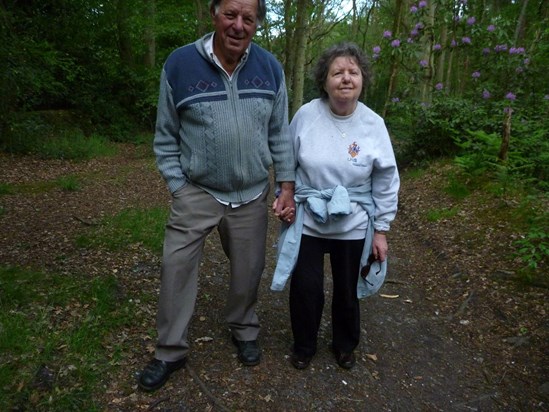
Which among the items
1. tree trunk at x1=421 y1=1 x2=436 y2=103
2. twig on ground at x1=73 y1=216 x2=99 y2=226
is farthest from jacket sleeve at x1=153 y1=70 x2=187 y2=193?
tree trunk at x1=421 y1=1 x2=436 y2=103

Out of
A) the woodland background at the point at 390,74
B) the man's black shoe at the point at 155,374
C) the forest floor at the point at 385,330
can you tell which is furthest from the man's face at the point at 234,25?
the woodland background at the point at 390,74

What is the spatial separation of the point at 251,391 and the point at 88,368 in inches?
36.6

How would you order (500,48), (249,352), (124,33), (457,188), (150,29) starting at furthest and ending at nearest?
(124,33)
(150,29)
(500,48)
(457,188)
(249,352)

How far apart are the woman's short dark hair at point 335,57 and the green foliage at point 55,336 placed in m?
2.05

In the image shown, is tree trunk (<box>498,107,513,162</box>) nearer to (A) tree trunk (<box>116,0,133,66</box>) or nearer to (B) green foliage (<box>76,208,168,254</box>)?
(B) green foliage (<box>76,208,168,254</box>)

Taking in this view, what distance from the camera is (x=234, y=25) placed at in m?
2.20

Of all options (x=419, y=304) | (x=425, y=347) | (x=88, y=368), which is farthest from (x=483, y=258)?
(x=88, y=368)

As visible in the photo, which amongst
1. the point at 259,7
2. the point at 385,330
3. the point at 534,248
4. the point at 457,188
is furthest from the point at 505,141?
the point at 259,7

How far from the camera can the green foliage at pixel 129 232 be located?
168 inches

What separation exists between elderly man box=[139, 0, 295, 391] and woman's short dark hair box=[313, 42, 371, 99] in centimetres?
22

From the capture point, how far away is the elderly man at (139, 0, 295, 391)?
2271 mm

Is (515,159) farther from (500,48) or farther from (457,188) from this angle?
(500,48)

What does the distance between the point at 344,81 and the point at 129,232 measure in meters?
3.12

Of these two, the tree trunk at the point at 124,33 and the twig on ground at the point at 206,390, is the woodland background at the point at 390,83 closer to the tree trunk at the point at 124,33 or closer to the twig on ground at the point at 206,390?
the tree trunk at the point at 124,33
